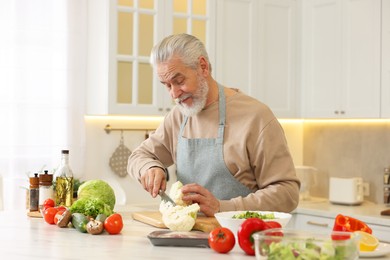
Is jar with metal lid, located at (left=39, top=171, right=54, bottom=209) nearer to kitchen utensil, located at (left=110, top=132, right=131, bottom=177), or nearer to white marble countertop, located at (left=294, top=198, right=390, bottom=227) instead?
kitchen utensil, located at (left=110, top=132, right=131, bottom=177)

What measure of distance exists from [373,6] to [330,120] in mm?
1066

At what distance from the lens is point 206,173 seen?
3.24 meters

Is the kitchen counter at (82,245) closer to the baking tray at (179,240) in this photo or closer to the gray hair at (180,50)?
the baking tray at (179,240)

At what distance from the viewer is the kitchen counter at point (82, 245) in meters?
2.24

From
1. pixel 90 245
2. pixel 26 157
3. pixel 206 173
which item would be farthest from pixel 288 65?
pixel 90 245

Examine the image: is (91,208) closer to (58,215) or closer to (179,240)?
(58,215)

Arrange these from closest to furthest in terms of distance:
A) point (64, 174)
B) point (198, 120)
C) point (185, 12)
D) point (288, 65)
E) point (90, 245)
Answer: point (90, 245)
point (64, 174)
point (198, 120)
point (185, 12)
point (288, 65)

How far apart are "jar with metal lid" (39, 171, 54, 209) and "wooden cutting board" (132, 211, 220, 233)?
0.39 m

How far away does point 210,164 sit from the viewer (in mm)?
3217

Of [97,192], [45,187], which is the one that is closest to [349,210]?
[97,192]

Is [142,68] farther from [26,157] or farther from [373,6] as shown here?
[373,6]

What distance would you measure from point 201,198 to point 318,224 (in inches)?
84.6

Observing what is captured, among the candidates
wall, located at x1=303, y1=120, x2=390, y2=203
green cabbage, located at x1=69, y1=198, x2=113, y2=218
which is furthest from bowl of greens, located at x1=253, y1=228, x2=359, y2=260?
wall, located at x1=303, y1=120, x2=390, y2=203

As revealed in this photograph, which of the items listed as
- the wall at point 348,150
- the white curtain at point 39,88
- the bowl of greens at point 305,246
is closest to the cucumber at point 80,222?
the bowl of greens at point 305,246
